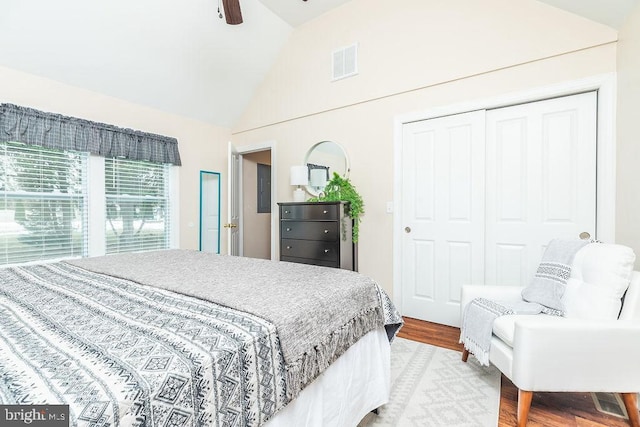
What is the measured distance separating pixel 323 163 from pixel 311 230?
3.15 ft

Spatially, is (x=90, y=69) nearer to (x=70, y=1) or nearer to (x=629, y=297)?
(x=70, y=1)

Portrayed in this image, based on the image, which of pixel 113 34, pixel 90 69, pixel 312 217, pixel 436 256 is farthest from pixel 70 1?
pixel 436 256

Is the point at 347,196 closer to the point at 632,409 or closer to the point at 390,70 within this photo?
the point at 390,70

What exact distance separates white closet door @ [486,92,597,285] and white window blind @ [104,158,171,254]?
385cm

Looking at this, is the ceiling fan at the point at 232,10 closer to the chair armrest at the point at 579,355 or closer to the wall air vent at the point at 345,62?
the wall air vent at the point at 345,62

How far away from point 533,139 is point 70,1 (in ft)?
13.7

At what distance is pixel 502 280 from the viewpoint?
272 cm

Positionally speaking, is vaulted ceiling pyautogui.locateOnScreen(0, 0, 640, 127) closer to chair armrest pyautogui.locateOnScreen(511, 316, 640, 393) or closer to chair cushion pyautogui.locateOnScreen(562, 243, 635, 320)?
chair cushion pyautogui.locateOnScreen(562, 243, 635, 320)

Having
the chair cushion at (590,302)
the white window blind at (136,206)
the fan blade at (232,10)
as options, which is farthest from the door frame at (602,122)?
the white window blind at (136,206)

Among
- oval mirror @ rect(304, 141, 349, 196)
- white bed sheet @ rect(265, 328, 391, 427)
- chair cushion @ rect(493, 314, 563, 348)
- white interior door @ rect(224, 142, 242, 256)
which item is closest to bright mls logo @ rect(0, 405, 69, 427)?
white bed sheet @ rect(265, 328, 391, 427)

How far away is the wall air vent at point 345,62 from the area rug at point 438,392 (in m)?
2.97

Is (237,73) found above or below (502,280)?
above

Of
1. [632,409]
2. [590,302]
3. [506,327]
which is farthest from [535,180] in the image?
[632,409]

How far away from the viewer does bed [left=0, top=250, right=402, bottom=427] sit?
0.60 m
